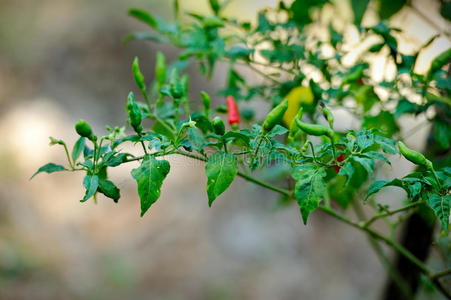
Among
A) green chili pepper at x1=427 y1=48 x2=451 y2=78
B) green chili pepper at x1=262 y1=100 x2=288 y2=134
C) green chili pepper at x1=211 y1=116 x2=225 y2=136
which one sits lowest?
green chili pepper at x1=211 y1=116 x2=225 y2=136

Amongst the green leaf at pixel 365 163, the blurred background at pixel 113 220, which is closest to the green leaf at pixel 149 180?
the green leaf at pixel 365 163

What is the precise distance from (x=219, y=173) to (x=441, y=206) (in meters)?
0.29

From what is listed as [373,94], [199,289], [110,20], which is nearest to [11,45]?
[110,20]

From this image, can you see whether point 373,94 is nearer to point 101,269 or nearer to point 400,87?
point 400,87

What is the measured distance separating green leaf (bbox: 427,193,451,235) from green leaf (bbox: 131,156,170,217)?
36 centimetres

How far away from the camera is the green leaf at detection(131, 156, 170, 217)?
0.50m

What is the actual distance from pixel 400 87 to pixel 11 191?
2.46 meters

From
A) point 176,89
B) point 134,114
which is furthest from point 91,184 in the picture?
point 176,89

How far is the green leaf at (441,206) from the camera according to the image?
47 cm

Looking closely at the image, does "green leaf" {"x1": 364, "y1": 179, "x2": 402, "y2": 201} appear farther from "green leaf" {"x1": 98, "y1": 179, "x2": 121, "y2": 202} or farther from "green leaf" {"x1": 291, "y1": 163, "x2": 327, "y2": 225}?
"green leaf" {"x1": 98, "y1": 179, "x2": 121, "y2": 202}

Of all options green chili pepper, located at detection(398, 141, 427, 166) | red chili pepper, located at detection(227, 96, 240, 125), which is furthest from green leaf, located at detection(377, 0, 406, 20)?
green chili pepper, located at detection(398, 141, 427, 166)

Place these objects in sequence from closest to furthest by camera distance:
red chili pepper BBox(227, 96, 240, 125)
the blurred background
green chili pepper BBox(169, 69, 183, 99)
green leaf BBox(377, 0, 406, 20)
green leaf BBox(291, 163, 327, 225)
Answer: green leaf BBox(291, 163, 327, 225), green chili pepper BBox(169, 69, 183, 99), red chili pepper BBox(227, 96, 240, 125), green leaf BBox(377, 0, 406, 20), the blurred background

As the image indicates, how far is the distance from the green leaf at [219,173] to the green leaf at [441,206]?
263mm

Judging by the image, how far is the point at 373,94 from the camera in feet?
2.59
